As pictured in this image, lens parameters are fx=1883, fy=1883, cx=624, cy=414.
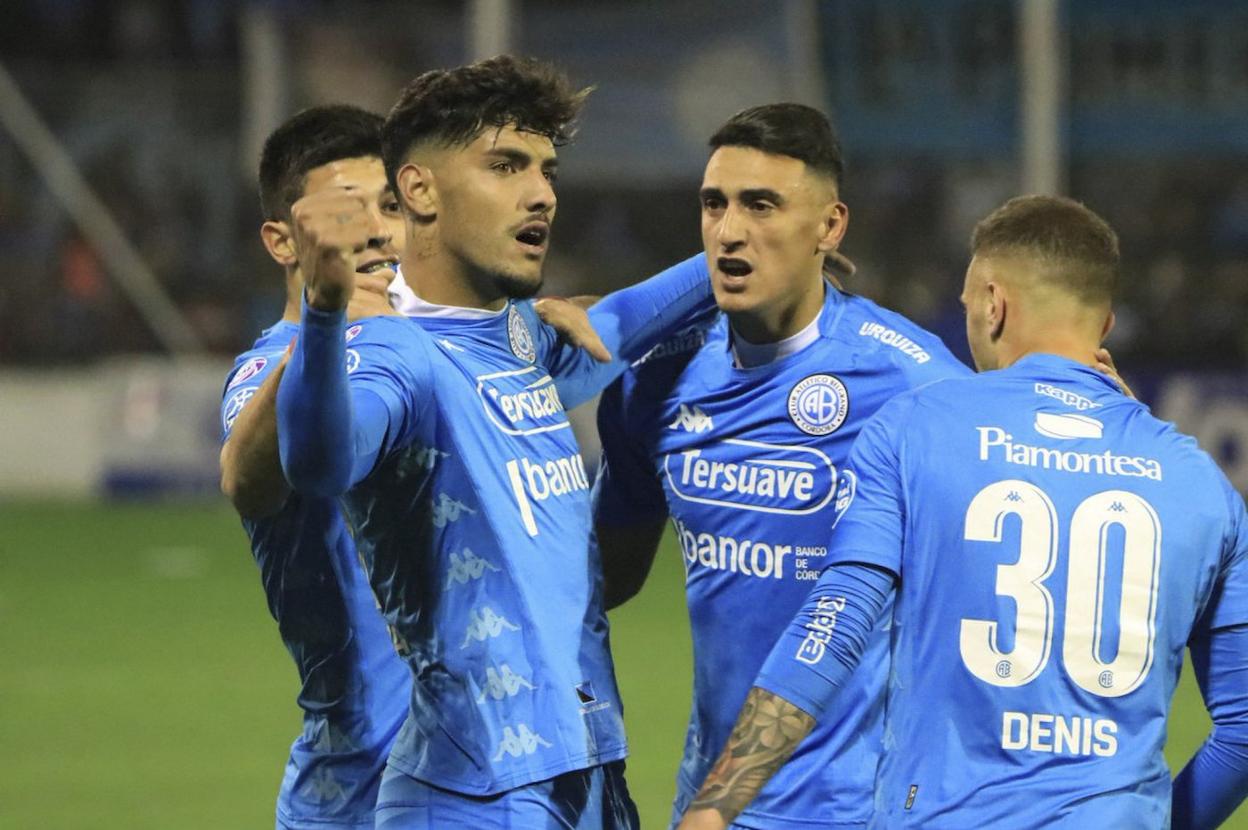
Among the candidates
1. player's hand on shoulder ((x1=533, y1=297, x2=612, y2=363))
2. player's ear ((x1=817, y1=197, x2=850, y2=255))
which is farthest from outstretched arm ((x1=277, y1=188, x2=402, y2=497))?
player's ear ((x1=817, y1=197, x2=850, y2=255))

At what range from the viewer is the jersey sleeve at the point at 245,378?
14.0ft

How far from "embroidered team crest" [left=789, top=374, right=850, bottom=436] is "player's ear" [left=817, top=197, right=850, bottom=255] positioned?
1.17 ft

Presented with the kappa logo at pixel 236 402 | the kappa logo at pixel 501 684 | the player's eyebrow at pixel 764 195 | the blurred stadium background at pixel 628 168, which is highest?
the blurred stadium background at pixel 628 168

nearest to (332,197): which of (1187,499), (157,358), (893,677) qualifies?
(893,677)

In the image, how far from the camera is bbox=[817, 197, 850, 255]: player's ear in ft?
15.9

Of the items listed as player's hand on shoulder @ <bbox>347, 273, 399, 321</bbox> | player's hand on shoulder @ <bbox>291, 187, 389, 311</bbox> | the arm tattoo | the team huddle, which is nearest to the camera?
player's hand on shoulder @ <bbox>291, 187, 389, 311</bbox>

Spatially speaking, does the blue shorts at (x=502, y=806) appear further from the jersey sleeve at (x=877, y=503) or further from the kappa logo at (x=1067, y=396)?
the kappa logo at (x=1067, y=396)

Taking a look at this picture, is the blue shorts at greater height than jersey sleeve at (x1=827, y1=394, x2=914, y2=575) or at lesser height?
lesser

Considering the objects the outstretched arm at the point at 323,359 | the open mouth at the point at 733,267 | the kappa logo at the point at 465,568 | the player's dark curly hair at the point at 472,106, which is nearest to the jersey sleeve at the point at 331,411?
the outstretched arm at the point at 323,359

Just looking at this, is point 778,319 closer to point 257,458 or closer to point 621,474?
point 621,474

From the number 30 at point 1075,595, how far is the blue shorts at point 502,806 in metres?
0.85

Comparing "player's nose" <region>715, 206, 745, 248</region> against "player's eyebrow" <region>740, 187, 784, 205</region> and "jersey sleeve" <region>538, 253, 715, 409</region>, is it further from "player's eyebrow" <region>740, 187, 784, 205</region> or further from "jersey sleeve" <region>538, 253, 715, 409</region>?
"jersey sleeve" <region>538, 253, 715, 409</region>

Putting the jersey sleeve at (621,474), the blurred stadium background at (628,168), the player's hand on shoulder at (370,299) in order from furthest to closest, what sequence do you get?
1. the blurred stadium background at (628,168)
2. the jersey sleeve at (621,474)
3. the player's hand on shoulder at (370,299)

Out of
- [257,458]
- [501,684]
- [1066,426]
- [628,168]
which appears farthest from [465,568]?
[628,168]
